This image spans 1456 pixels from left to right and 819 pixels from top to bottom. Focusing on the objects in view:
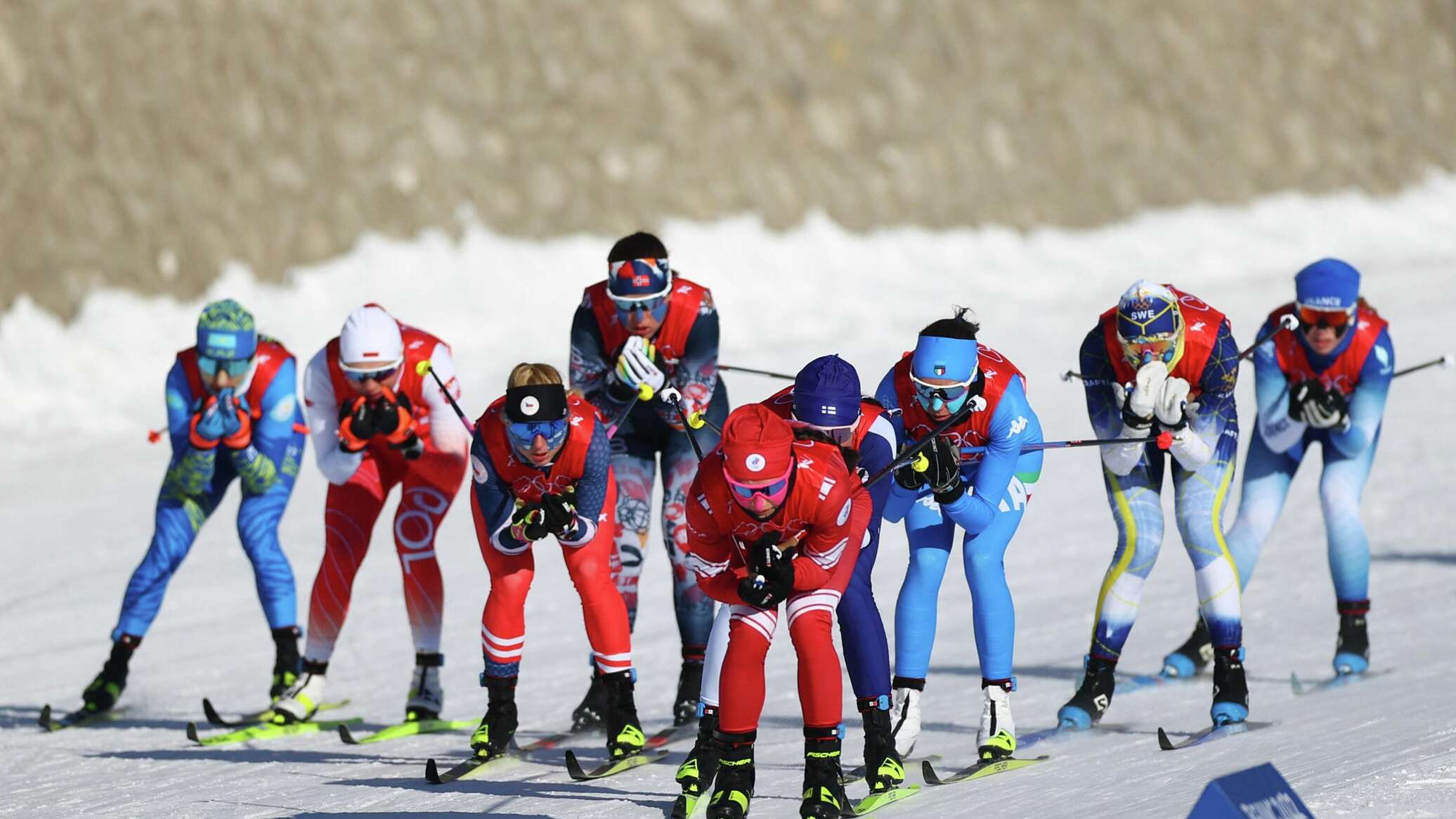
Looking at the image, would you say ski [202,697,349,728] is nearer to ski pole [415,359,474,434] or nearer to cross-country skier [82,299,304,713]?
cross-country skier [82,299,304,713]

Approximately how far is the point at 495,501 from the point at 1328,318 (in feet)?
13.3

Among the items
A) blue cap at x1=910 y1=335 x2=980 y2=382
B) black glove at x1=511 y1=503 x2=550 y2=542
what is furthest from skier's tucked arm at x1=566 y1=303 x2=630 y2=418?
blue cap at x1=910 y1=335 x2=980 y2=382

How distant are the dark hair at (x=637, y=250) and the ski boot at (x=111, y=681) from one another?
311 centimetres

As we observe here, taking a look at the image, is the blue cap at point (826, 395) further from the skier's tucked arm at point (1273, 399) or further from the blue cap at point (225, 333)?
the blue cap at point (225, 333)

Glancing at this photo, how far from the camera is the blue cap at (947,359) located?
6824 mm

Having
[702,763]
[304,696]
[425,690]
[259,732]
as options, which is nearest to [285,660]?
[304,696]

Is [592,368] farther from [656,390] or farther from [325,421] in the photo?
[325,421]

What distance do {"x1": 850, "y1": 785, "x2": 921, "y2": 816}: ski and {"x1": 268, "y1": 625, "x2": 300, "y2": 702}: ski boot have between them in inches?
136

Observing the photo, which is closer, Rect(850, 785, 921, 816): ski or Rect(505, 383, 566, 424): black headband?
Rect(850, 785, 921, 816): ski

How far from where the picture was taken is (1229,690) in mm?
7480

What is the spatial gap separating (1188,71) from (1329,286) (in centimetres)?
2144

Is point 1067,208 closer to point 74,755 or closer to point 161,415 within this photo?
Result: point 161,415

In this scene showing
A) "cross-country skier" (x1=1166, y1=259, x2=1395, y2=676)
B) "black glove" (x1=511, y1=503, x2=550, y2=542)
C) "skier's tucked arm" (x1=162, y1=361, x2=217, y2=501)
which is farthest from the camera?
"skier's tucked arm" (x1=162, y1=361, x2=217, y2=501)

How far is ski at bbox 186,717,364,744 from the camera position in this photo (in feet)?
27.6
